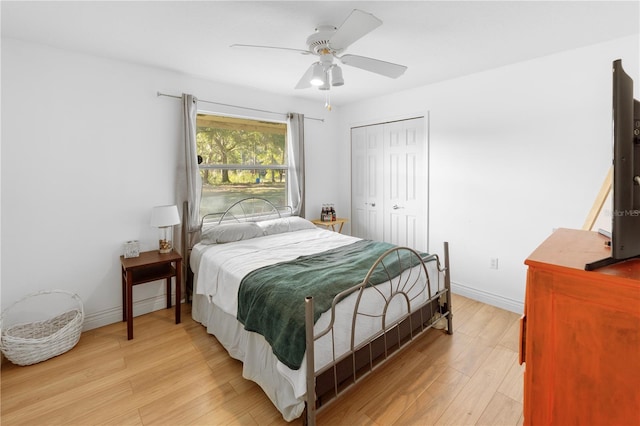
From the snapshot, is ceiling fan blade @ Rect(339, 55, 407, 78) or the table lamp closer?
ceiling fan blade @ Rect(339, 55, 407, 78)

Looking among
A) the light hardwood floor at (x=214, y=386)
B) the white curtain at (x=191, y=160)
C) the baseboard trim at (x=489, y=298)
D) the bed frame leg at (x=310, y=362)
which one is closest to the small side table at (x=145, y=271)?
the light hardwood floor at (x=214, y=386)

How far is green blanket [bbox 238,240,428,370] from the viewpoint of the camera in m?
1.68

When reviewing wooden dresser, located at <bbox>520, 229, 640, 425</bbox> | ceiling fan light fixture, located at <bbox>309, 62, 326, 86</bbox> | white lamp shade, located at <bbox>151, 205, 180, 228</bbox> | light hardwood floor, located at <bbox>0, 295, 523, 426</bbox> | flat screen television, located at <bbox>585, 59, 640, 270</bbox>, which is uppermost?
ceiling fan light fixture, located at <bbox>309, 62, 326, 86</bbox>

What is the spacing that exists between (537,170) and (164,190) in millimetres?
3846

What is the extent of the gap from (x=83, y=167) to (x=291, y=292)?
2.37 meters

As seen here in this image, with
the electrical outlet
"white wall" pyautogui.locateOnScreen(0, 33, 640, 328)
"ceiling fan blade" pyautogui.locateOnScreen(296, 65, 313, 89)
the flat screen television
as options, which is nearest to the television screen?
the flat screen television

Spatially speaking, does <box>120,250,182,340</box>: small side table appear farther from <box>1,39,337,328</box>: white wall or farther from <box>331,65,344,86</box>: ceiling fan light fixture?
<box>331,65,344,86</box>: ceiling fan light fixture

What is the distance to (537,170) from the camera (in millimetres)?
2939

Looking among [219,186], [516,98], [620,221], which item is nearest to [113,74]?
[219,186]

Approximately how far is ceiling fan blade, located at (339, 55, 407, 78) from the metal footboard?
1371 mm

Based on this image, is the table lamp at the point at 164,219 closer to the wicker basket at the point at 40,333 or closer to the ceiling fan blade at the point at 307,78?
the wicker basket at the point at 40,333

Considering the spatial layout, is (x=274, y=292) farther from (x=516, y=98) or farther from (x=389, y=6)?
(x=516, y=98)

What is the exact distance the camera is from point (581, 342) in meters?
0.85

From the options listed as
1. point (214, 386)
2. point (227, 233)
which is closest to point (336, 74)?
point (227, 233)
